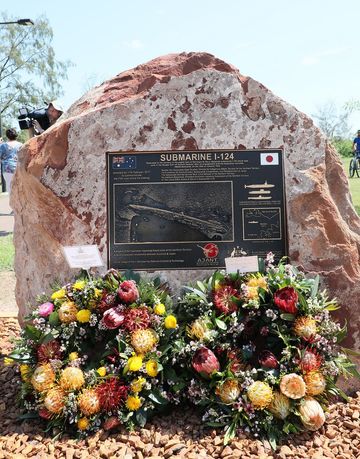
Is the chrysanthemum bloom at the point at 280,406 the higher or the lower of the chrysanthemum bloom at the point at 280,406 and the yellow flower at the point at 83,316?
the lower

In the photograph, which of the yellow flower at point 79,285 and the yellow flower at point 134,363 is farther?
the yellow flower at point 79,285

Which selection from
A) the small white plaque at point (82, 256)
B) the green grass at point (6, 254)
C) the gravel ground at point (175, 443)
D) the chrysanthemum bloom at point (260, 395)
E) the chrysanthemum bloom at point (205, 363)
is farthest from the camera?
the green grass at point (6, 254)

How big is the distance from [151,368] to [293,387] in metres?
0.84

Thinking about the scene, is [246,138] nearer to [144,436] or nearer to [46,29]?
[144,436]

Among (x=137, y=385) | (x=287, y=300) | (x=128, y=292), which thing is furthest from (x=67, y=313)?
(x=287, y=300)

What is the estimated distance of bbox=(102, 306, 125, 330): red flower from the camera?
3.19m

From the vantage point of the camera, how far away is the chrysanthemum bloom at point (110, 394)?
306 cm

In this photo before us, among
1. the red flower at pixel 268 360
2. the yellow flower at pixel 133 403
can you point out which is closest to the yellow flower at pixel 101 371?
the yellow flower at pixel 133 403

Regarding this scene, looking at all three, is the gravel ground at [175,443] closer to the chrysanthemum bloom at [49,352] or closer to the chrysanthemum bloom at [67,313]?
the chrysanthemum bloom at [49,352]

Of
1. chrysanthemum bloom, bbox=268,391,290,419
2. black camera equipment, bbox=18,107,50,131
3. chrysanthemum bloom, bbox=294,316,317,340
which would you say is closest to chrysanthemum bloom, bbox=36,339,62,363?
chrysanthemum bloom, bbox=268,391,290,419

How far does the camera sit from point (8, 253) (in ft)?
27.8

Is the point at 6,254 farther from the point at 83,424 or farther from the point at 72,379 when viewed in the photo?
the point at 83,424

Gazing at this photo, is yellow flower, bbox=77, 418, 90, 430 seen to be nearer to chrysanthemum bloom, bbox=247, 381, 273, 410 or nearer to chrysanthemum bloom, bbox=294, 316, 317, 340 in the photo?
chrysanthemum bloom, bbox=247, 381, 273, 410

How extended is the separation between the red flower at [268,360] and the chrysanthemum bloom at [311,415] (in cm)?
27
